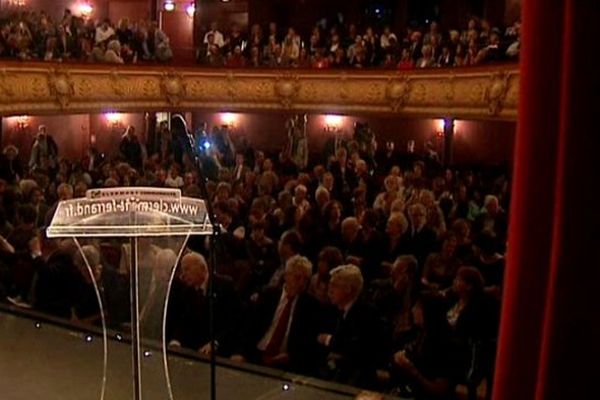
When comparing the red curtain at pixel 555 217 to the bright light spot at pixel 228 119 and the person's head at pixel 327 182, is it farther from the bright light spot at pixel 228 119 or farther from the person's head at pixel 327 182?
the bright light spot at pixel 228 119

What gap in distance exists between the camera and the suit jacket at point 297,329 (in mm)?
3895

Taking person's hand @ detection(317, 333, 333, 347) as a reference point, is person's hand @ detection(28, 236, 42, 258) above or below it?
above

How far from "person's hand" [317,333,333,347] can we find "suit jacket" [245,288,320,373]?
26mm

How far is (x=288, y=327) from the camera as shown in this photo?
4.08 meters

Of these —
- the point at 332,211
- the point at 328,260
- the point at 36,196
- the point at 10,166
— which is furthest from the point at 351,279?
the point at 10,166

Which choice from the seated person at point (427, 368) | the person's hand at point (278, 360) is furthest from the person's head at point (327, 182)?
the seated person at point (427, 368)

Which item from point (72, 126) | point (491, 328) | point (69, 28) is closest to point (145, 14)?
point (72, 126)

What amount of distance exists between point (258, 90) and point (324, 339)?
36.1 ft

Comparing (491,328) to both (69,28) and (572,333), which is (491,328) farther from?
(69,28)

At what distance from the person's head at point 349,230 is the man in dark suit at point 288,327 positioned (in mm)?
1788

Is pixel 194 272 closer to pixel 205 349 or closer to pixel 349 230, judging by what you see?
pixel 205 349

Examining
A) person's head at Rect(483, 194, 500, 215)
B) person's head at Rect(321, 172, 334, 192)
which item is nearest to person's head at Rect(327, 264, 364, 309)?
person's head at Rect(483, 194, 500, 215)

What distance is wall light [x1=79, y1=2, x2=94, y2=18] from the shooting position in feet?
57.0

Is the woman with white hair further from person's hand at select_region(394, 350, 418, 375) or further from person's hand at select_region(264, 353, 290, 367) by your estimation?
person's hand at select_region(394, 350, 418, 375)
